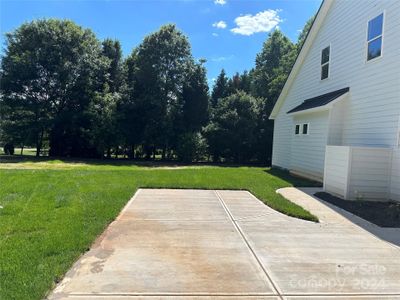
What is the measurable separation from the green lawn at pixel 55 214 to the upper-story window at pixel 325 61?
15.2 ft

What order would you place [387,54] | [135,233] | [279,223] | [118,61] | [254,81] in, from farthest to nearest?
[254,81] → [118,61] → [387,54] → [279,223] → [135,233]

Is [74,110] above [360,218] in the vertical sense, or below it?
above

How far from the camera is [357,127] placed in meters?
9.87

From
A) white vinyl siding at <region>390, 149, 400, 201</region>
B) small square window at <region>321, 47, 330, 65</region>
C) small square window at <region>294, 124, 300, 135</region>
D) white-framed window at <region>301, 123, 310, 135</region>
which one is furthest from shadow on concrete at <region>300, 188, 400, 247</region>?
small square window at <region>321, 47, 330, 65</region>

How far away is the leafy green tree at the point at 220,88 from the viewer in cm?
3122

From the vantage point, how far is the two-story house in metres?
7.89

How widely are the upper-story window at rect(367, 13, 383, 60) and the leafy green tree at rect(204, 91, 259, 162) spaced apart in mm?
16376

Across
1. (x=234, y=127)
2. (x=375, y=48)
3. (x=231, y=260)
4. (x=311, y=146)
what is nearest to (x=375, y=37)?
(x=375, y=48)

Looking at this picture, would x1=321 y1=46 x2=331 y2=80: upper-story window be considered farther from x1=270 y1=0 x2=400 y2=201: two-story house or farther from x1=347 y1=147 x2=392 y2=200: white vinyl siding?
x1=347 y1=147 x2=392 y2=200: white vinyl siding

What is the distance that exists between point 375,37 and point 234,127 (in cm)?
1707

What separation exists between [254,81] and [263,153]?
10166 millimetres

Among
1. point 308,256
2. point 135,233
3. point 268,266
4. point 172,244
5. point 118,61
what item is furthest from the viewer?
point 118,61

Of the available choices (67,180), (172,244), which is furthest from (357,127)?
(67,180)

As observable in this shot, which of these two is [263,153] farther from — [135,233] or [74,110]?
[135,233]
